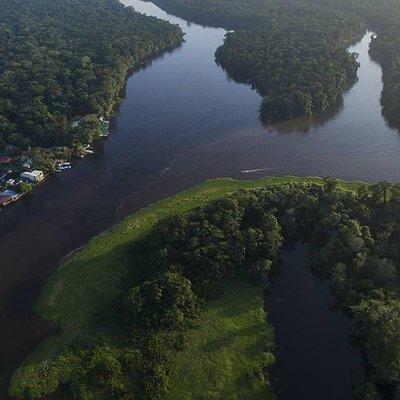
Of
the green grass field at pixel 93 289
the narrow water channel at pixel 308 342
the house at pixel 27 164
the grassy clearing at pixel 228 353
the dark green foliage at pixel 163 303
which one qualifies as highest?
the house at pixel 27 164

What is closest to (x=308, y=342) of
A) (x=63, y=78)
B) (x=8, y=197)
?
(x=8, y=197)

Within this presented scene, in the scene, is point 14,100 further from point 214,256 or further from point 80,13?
point 80,13

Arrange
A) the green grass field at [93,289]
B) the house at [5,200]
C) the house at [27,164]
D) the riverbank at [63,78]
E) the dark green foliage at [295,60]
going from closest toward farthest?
the green grass field at [93,289] < the house at [5,200] < the house at [27,164] < the riverbank at [63,78] < the dark green foliage at [295,60]

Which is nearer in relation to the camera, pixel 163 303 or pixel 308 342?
pixel 308 342

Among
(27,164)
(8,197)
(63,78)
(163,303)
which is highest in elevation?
(63,78)

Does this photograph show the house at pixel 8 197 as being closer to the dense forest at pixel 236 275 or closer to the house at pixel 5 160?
the house at pixel 5 160

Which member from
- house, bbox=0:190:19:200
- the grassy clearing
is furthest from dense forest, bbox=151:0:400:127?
the grassy clearing

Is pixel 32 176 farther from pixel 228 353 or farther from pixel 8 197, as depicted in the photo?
pixel 228 353

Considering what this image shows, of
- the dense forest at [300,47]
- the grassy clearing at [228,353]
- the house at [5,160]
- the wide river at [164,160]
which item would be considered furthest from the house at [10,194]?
the dense forest at [300,47]
